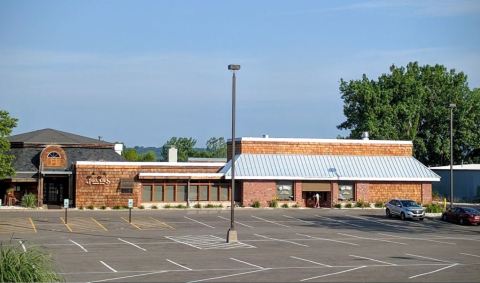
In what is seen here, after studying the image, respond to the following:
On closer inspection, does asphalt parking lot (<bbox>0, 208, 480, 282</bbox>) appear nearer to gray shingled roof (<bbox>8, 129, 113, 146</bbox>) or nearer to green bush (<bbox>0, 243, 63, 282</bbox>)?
green bush (<bbox>0, 243, 63, 282</bbox>)

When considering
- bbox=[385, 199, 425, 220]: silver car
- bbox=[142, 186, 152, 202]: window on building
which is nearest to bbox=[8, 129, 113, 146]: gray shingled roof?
bbox=[142, 186, 152, 202]: window on building

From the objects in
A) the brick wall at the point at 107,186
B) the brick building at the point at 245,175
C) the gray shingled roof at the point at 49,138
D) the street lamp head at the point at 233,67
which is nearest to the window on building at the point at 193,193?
the brick building at the point at 245,175

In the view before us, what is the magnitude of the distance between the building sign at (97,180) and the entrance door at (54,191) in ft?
15.5

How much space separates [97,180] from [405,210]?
23670mm

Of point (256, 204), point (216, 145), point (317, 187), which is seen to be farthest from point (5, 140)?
point (216, 145)

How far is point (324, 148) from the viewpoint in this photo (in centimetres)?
6762

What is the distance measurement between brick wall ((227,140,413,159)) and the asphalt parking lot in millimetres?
8858

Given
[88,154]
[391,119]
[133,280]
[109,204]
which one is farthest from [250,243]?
[391,119]

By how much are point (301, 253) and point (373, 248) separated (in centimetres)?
416

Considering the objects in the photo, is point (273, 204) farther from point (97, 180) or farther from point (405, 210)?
point (97, 180)

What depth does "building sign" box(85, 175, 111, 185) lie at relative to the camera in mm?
60875

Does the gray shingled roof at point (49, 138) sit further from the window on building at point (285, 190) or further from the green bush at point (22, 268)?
the green bush at point (22, 268)

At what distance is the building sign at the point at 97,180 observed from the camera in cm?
6088

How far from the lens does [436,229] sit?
157ft
